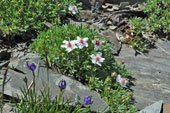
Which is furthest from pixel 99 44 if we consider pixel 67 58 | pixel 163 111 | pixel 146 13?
pixel 146 13

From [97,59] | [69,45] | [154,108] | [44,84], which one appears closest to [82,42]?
[69,45]

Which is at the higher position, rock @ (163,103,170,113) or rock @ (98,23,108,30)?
rock @ (98,23,108,30)

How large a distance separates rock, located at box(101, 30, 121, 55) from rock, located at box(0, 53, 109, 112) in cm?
113

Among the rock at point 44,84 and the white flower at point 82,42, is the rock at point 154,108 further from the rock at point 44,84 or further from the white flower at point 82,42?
the white flower at point 82,42

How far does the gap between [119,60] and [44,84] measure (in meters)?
1.39

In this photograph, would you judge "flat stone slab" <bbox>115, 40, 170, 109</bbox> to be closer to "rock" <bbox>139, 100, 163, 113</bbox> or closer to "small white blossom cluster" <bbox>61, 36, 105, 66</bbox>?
"rock" <bbox>139, 100, 163, 113</bbox>

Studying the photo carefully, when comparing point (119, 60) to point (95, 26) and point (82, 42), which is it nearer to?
point (95, 26)

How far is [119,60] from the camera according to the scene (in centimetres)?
443

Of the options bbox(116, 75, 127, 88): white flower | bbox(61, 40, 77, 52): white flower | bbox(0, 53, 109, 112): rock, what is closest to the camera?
bbox(0, 53, 109, 112): rock

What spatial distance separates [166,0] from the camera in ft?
17.0

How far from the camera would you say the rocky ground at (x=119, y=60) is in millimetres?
3558

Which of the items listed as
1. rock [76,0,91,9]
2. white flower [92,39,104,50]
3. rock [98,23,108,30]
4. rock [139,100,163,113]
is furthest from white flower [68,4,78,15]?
rock [139,100,163,113]

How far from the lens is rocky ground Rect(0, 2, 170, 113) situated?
11.7 feet

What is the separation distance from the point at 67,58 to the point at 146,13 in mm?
2329
